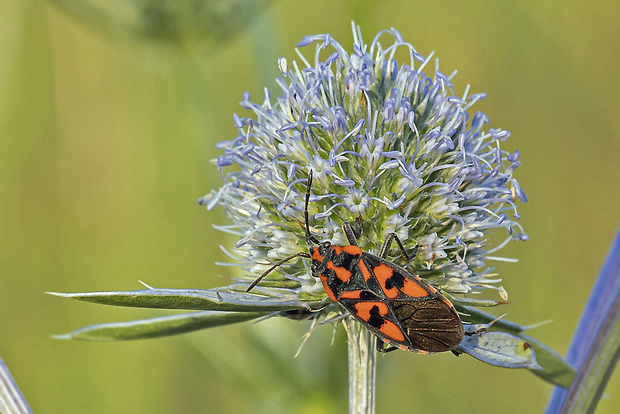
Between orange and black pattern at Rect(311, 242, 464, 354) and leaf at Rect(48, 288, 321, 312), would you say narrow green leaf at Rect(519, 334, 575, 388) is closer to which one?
orange and black pattern at Rect(311, 242, 464, 354)

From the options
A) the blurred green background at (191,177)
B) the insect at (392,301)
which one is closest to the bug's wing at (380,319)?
the insect at (392,301)

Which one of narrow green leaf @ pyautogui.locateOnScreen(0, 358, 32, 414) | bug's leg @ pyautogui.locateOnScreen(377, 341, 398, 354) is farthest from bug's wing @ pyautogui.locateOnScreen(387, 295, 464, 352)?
narrow green leaf @ pyautogui.locateOnScreen(0, 358, 32, 414)

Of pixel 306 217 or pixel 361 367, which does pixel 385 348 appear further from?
pixel 306 217

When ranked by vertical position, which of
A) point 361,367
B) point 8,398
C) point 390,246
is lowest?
point 8,398

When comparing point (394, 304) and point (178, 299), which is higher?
point (394, 304)

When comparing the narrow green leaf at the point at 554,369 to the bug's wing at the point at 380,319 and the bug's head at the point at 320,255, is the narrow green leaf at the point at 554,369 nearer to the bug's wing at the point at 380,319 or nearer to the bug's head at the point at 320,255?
the bug's wing at the point at 380,319

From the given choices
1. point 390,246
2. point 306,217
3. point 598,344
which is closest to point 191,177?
point 306,217

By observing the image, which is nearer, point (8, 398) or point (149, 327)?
point (8, 398)

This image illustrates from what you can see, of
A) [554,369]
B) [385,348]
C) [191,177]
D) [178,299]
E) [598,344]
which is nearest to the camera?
[178,299]
